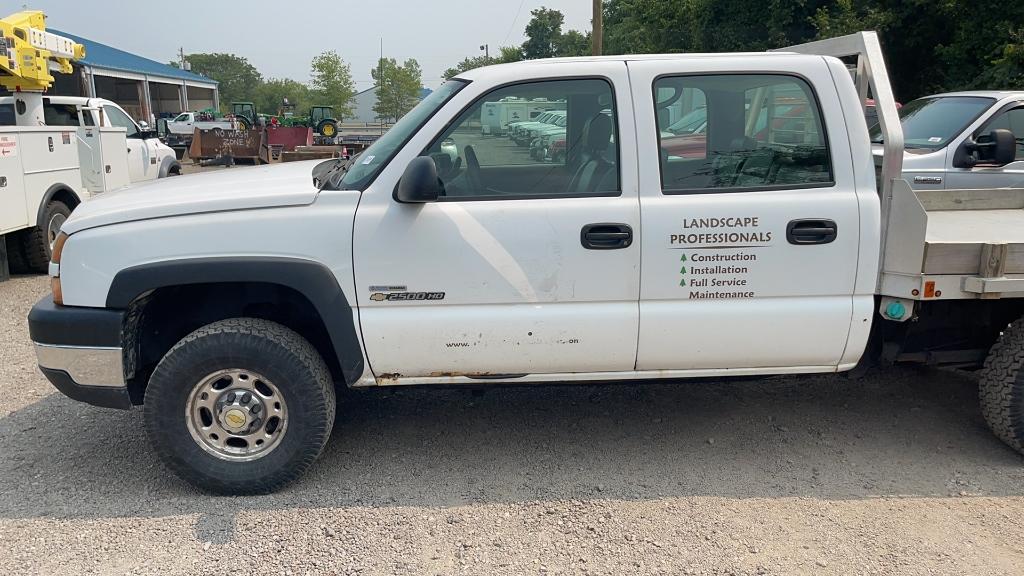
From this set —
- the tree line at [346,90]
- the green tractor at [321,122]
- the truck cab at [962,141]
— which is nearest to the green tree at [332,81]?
the tree line at [346,90]

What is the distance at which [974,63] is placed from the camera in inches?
585

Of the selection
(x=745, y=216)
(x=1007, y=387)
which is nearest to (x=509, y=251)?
(x=745, y=216)

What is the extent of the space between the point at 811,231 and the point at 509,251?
1391 millimetres

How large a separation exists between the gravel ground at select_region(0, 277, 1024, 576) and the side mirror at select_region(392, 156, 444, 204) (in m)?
1.12

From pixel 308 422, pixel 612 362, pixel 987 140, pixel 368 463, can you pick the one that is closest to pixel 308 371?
pixel 308 422

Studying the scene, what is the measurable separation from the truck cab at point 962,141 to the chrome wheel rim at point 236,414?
17.8 ft

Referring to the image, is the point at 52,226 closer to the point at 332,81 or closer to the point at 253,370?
the point at 253,370

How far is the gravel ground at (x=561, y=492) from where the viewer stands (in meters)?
3.25

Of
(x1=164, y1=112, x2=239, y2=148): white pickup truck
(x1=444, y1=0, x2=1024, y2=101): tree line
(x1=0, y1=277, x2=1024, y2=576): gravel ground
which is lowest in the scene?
(x1=0, y1=277, x2=1024, y2=576): gravel ground

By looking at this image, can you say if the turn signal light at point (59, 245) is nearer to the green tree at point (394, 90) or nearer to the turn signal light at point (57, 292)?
the turn signal light at point (57, 292)

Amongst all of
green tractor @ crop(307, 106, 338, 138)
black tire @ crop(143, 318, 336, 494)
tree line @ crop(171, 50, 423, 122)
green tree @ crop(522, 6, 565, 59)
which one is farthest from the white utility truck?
green tree @ crop(522, 6, 565, 59)

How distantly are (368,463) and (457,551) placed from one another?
0.94 m

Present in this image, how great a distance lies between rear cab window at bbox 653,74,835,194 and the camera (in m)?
3.71

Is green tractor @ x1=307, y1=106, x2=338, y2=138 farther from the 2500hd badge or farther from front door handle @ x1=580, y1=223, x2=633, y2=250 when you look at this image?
front door handle @ x1=580, y1=223, x2=633, y2=250
